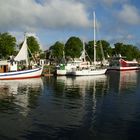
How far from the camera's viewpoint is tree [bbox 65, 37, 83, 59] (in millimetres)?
178500

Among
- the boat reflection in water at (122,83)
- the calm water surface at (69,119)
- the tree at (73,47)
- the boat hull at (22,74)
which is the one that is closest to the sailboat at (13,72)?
the boat hull at (22,74)

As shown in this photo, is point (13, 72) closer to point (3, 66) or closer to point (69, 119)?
point (3, 66)

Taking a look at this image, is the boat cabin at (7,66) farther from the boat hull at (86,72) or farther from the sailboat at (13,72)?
the boat hull at (86,72)

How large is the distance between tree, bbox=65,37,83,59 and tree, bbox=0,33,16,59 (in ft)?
166

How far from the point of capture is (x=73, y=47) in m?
179

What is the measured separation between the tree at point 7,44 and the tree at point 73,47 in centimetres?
5061

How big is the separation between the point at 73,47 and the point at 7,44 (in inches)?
2174

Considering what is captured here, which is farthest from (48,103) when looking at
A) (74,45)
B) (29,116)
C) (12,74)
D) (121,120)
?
(74,45)

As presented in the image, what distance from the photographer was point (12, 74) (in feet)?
314

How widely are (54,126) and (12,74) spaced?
6528cm

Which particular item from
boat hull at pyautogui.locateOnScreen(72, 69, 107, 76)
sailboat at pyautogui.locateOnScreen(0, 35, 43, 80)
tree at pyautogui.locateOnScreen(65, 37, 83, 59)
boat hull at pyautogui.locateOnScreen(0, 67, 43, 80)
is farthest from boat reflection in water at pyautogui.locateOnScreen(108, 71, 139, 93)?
tree at pyautogui.locateOnScreen(65, 37, 83, 59)

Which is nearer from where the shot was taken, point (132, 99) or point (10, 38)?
point (132, 99)

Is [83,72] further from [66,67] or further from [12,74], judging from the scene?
[12,74]

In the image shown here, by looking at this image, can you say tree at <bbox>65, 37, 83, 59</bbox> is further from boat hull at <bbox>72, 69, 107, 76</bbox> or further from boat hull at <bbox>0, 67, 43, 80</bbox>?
boat hull at <bbox>0, 67, 43, 80</bbox>
